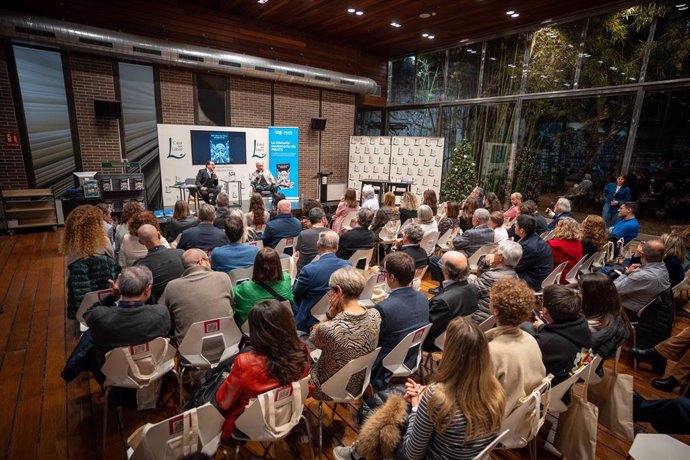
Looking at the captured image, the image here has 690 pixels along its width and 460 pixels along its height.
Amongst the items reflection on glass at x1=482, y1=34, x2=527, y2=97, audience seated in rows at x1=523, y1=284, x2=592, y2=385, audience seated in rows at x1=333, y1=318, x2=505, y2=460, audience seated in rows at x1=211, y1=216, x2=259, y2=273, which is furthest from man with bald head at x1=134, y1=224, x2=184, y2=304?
reflection on glass at x1=482, y1=34, x2=527, y2=97

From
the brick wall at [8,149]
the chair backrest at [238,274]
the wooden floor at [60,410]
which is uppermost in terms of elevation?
the brick wall at [8,149]

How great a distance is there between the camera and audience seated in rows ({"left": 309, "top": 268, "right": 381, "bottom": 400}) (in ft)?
7.14

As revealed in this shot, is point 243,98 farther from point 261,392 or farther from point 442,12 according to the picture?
point 261,392

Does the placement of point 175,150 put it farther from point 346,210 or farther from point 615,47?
point 615,47

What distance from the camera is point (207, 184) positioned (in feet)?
28.7

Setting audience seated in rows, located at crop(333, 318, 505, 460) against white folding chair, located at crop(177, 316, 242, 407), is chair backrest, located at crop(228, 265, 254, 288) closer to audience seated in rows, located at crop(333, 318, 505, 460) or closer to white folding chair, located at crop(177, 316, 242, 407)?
white folding chair, located at crop(177, 316, 242, 407)

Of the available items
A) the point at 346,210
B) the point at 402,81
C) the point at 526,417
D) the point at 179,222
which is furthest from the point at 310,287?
the point at 402,81

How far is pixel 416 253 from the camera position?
12.4ft

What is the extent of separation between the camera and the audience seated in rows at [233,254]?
3.46 metres

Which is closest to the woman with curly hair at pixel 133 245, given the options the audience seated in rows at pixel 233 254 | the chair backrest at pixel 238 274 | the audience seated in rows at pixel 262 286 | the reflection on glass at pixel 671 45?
the audience seated in rows at pixel 233 254

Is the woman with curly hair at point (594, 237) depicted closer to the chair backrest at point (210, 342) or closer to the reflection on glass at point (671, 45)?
the chair backrest at point (210, 342)

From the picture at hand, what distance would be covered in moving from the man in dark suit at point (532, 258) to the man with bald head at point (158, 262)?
3.29m

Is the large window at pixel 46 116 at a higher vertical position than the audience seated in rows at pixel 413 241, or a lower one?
higher

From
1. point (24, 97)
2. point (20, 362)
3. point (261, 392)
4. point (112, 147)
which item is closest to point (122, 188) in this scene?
point (112, 147)
